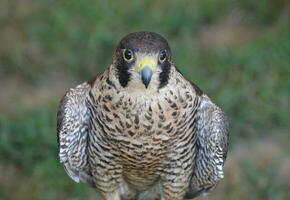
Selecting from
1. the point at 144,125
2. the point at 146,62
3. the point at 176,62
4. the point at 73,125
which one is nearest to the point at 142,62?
the point at 146,62

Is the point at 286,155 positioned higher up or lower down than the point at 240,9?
lower down

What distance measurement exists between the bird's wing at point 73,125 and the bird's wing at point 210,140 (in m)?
0.56

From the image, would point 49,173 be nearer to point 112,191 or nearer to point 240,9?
point 112,191

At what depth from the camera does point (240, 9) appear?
24.3 feet

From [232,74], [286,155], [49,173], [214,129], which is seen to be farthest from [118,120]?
[232,74]

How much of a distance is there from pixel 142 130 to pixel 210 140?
0.41m

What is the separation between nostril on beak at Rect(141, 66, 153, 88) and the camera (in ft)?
13.3

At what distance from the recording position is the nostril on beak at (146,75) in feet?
13.3

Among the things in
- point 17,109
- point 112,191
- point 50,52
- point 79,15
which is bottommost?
point 112,191

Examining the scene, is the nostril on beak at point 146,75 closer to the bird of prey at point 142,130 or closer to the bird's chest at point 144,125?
the bird of prey at point 142,130

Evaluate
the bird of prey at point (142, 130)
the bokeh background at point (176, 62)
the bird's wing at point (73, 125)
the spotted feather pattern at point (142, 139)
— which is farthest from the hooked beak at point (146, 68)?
the bokeh background at point (176, 62)

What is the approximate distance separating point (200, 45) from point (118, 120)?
288 cm

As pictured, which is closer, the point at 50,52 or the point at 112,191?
the point at 112,191

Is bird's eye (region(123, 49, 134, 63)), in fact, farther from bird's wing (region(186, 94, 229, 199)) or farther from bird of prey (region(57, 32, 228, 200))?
bird's wing (region(186, 94, 229, 199))
